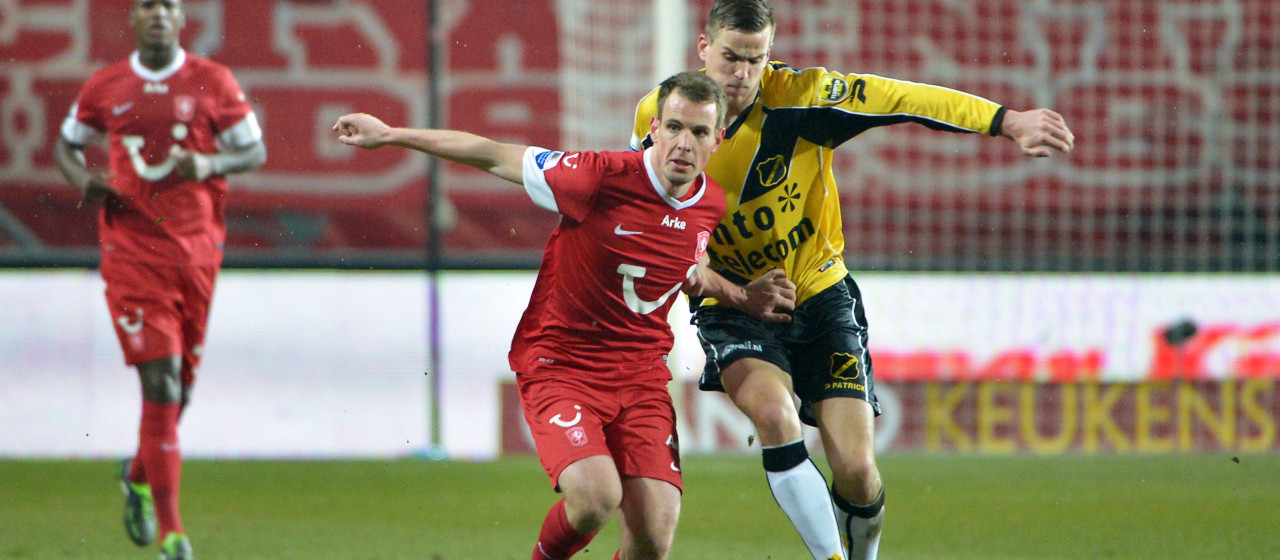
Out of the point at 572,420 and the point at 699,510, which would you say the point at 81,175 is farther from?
the point at 699,510

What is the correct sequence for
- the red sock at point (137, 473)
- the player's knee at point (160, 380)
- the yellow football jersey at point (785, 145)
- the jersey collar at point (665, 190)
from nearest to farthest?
the jersey collar at point (665, 190)
the yellow football jersey at point (785, 145)
the player's knee at point (160, 380)
the red sock at point (137, 473)

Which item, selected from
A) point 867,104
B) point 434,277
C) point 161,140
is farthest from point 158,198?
point 434,277

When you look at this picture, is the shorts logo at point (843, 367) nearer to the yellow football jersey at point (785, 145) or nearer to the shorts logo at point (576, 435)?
the yellow football jersey at point (785, 145)

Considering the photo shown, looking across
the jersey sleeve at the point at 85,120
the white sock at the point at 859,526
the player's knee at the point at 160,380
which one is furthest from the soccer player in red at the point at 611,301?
the jersey sleeve at the point at 85,120

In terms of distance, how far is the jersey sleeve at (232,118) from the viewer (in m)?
5.27

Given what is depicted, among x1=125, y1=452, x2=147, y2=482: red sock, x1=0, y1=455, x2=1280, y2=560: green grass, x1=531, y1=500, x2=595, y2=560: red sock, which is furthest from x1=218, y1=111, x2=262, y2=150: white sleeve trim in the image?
x1=531, y1=500, x2=595, y2=560: red sock

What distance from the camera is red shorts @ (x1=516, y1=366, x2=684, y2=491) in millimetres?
3424

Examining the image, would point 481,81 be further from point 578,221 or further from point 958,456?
point 578,221

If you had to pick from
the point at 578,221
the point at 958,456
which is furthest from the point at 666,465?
the point at 958,456

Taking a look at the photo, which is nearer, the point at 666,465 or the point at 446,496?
the point at 666,465

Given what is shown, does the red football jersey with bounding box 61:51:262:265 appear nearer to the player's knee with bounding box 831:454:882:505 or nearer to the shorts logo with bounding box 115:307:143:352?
the shorts logo with bounding box 115:307:143:352

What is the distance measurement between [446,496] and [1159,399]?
439 centimetres

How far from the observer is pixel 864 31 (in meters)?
9.64

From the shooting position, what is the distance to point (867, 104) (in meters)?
3.77
